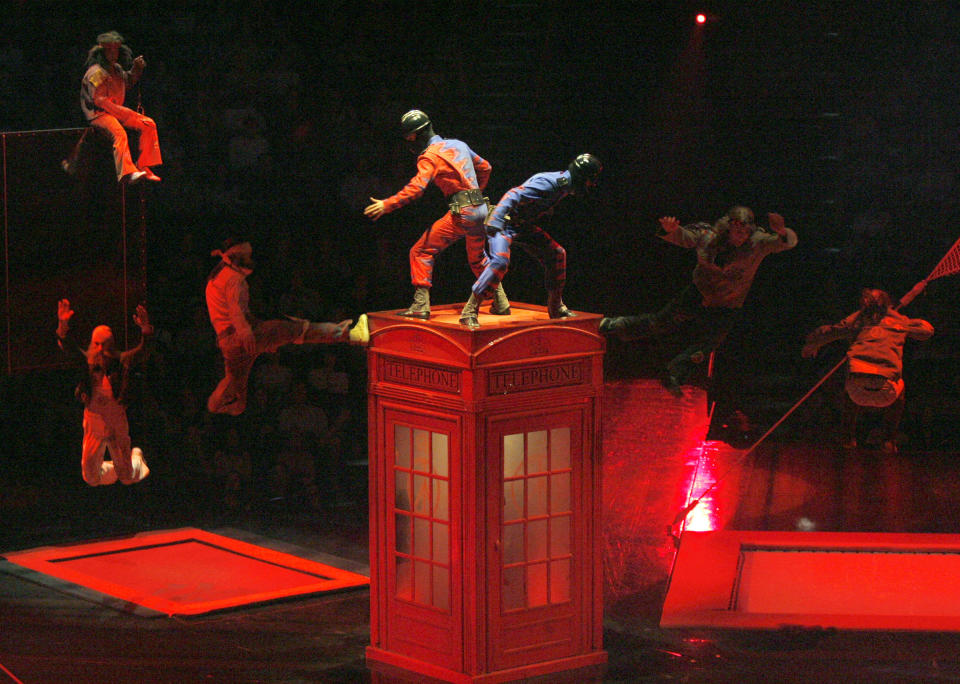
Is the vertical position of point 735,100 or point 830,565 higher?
point 735,100

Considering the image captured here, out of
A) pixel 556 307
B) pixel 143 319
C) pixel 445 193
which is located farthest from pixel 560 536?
pixel 143 319

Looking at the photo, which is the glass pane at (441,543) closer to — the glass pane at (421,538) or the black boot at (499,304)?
the glass pane at (421,538)

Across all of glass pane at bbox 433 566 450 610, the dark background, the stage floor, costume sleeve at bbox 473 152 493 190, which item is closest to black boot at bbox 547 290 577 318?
costume sleeve at bbox 473 152 493 190

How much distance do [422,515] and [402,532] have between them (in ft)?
0.56

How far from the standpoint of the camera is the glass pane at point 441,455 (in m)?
6.68

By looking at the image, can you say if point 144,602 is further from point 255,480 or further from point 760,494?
point 760,494

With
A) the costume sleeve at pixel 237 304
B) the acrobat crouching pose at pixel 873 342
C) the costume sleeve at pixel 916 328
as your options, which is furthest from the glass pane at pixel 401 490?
the costume sleeve at pixel 916 328

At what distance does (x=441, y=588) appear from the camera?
6.82 metres

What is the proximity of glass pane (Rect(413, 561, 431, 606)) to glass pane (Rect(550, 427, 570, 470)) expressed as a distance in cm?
74

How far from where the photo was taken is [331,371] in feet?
33.9

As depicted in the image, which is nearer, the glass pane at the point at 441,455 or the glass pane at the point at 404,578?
the glass pane at the point at 441,455

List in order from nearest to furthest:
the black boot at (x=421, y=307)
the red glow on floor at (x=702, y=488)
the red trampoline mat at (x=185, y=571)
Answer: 1. the black boot at (x=421, y=307)
2. the red trampoline mat at (x=185, y=571)
3. the red glow on floor at (x=702, y=488)

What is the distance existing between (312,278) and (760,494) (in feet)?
11.1

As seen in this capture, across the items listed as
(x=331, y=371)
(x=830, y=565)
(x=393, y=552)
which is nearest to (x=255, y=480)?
(x=331, y=371)
